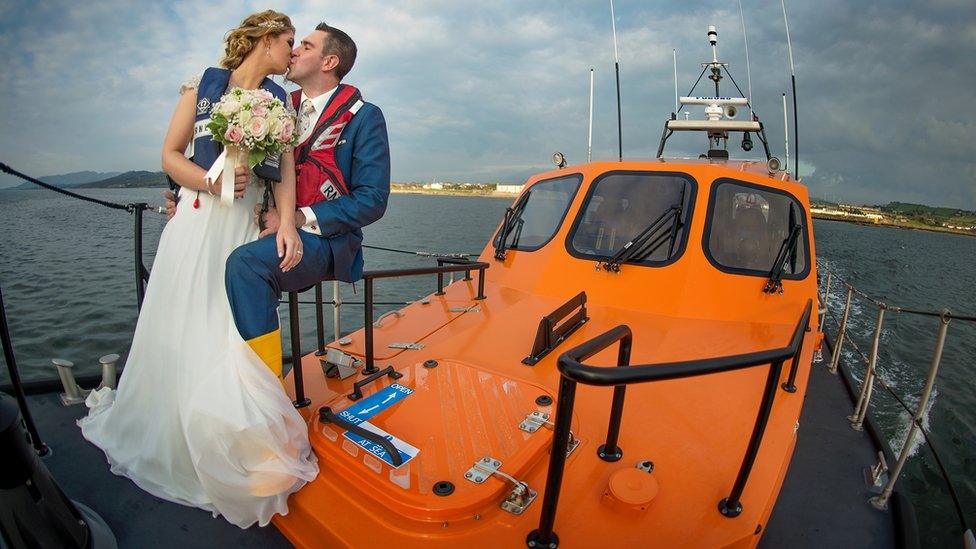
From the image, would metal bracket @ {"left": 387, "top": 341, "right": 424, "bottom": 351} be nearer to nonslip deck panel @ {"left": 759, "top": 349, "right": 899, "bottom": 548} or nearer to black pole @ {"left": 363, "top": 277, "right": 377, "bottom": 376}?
black pole @ {"left": 363, "top": 277, "right": 377, "bottom": 376}

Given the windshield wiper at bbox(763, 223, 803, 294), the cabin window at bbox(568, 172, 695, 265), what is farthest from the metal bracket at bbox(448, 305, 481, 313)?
the windshield wiper at bbox(763, 223, 803, 294)

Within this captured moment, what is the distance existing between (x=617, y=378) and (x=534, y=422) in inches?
34.1

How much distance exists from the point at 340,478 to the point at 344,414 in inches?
12.5

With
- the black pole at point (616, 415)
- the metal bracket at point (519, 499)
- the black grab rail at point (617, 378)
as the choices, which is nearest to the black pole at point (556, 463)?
Answer: the black grab rail at point (617, 378)

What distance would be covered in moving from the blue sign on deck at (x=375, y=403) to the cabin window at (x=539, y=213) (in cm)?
214

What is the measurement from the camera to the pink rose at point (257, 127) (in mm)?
1722

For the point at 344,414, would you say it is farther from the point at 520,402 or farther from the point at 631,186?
the point at 631,186

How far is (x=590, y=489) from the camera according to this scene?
1.81 meters

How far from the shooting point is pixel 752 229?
12.9 feet

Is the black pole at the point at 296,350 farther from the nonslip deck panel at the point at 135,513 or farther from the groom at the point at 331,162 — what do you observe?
the nonslip deck panel at the point at 135,513

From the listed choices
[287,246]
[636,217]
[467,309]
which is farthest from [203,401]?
[636,217]

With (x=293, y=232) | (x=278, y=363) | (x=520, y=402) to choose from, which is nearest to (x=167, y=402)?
(x=278, y=363)

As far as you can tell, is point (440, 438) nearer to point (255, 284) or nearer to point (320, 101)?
point (255, 284)

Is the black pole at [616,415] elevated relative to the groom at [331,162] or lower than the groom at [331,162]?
lower
